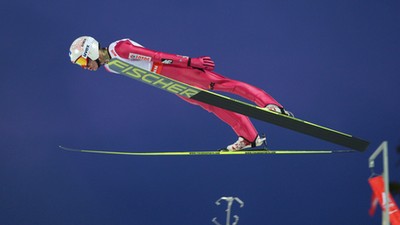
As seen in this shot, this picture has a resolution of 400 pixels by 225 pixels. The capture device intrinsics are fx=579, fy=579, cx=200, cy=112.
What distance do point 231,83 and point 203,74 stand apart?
0.24 meters

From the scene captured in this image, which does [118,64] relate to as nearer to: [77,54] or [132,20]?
[77,54]

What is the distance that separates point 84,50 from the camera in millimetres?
4641

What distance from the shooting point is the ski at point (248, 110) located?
428 centimetres

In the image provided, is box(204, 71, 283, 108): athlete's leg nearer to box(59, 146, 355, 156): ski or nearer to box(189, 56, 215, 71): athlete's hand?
box(189, 56, 215, 71): athlete's hand

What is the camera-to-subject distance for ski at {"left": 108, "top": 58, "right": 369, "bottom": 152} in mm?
4281

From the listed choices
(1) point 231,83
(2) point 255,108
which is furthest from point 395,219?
(1) point 231,83

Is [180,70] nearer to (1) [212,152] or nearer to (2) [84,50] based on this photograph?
(2) [84,50]

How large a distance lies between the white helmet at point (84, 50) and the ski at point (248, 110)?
18.2 inches

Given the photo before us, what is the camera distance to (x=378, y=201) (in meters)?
4.11

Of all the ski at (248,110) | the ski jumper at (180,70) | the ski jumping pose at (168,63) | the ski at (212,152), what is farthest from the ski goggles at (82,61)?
the ski at (212,152)

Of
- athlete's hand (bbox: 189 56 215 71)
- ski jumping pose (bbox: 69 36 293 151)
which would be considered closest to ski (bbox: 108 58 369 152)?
ski jumping pose (bbox: 69 36 293 151)

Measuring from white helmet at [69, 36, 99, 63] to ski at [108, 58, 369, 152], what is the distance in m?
0.46

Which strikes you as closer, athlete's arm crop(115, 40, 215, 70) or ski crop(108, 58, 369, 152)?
ski crop(108, 58, 369, 152)

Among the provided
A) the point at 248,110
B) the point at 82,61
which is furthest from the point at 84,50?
the point at 248,110
